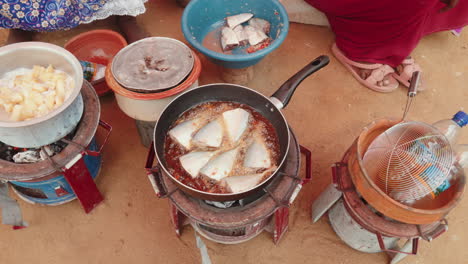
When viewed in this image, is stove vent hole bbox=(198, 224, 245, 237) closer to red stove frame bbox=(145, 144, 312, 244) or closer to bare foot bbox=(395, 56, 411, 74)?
red stove frame bbox=(145, 144, 312, 244)

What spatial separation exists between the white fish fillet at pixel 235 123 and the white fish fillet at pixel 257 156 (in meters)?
0.12

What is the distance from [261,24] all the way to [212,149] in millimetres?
1773

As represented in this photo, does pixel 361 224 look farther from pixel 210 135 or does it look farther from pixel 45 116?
pixel 45 116

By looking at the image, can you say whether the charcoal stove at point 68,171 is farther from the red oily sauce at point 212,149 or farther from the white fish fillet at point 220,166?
the white fish fillet at point 220,166

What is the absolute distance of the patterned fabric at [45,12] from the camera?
113 inches

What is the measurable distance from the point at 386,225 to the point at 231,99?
4.10 feet

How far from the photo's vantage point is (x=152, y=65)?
8.08 ft

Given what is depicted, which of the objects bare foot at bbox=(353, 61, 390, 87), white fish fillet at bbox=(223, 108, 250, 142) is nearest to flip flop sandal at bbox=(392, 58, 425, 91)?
bare foot at bbox=(353, 61, 390, 87)

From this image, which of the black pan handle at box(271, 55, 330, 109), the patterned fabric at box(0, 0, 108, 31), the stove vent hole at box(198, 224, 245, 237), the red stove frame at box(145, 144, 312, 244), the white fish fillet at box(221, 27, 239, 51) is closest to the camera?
the red stove frame at box(145, 144, 312, 244)

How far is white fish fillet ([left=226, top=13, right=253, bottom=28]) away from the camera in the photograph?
333 centimetres

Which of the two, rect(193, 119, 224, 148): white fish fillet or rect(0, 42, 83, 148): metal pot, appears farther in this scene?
rect(193, 119, 224, 148): white fish fillet

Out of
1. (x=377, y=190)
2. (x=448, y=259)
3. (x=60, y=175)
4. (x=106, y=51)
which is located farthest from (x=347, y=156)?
(x=106, y=51)

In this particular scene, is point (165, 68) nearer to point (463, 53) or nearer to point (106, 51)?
point (106, 51)

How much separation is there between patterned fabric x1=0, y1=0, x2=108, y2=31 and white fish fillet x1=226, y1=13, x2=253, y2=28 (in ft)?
3.89
